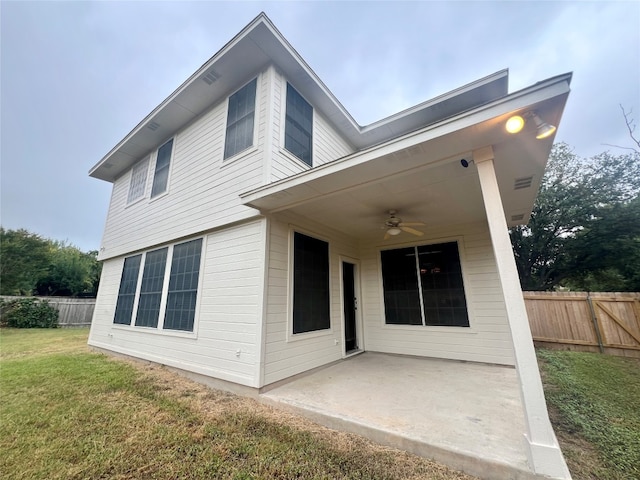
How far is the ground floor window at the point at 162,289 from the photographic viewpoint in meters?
4.79

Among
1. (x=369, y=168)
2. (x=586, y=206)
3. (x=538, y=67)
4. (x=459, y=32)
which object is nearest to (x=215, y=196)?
(x=369, y=168)

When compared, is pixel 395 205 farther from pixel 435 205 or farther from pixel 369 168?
pixel 369 168

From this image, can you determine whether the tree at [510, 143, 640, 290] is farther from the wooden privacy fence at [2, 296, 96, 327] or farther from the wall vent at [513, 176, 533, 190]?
the wooden privacy fence at [2, 296, 96, 327]

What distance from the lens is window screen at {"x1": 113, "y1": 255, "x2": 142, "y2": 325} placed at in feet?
20.4

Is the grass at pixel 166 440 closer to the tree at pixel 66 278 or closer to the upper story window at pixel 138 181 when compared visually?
the upper story window at pixel 138 181

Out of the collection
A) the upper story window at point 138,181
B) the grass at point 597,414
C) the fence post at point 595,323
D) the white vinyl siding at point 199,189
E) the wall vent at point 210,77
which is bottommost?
the grass at point 597,414

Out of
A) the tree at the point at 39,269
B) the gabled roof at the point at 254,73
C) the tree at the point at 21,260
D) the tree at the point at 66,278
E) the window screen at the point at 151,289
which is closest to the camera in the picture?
the gabled roof at the point at 254,73

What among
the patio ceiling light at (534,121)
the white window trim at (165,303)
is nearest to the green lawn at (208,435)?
the white window trim at (165,303)

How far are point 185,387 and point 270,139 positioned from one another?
13.4 ft

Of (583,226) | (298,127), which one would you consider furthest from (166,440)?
(583,226)

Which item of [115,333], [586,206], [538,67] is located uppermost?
[538,67]

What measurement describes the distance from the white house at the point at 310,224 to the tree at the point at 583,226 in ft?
30.8

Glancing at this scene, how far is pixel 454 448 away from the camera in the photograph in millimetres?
1947

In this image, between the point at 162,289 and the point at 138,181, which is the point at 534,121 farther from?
the point at 138,181
